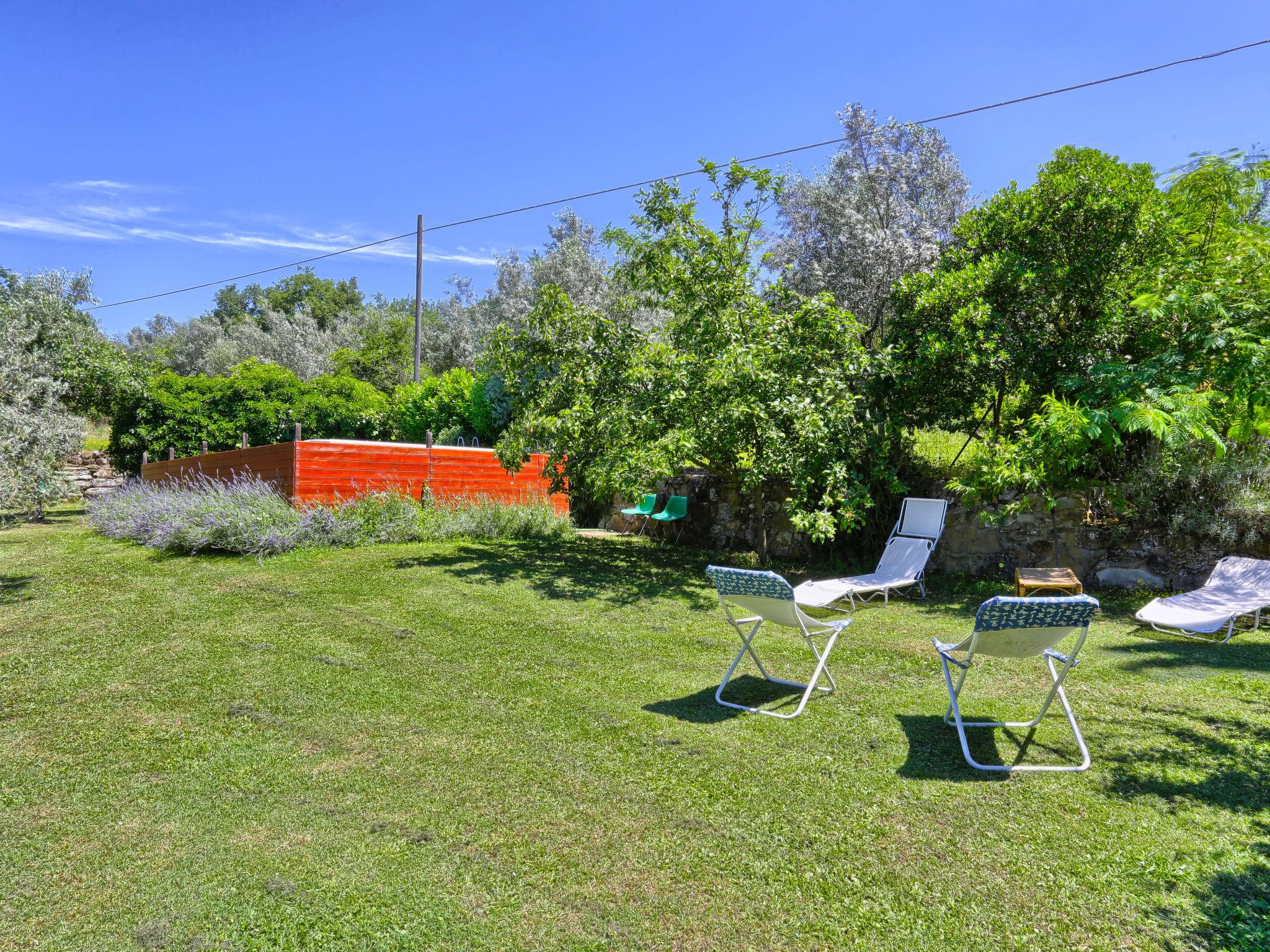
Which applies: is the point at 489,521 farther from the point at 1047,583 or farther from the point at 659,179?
the point at 1047,583

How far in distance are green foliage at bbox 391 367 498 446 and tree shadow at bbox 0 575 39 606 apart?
9.97 m

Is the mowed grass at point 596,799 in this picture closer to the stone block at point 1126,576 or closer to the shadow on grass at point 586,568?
the shadow on grass at point 586,568

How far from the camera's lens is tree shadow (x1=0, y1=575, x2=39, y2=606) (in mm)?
7664

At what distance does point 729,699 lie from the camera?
187 inches

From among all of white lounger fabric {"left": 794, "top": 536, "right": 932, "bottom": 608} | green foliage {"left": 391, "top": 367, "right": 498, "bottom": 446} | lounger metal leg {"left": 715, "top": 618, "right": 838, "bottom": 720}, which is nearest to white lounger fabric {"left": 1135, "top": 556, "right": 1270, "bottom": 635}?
white lounger fabric {"left": 794, "top": 536, "right": 932, "bottom": 608}

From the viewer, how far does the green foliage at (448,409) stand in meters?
19.2

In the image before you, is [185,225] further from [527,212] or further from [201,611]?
[201,611]

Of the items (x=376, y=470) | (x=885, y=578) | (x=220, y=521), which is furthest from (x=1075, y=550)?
(x=220, y=521)

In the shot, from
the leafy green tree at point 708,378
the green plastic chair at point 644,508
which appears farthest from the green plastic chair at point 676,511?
the leafy green tree at point 708,378

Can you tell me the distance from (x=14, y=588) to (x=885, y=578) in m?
9.86

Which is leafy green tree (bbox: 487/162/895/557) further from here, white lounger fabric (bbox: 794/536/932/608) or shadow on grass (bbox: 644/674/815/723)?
shadow on grass (bbox: 644/674/815/723)

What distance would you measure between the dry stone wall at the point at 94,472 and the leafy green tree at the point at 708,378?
60.0 ft

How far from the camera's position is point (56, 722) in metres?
4.33

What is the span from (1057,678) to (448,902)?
3.22 metres
